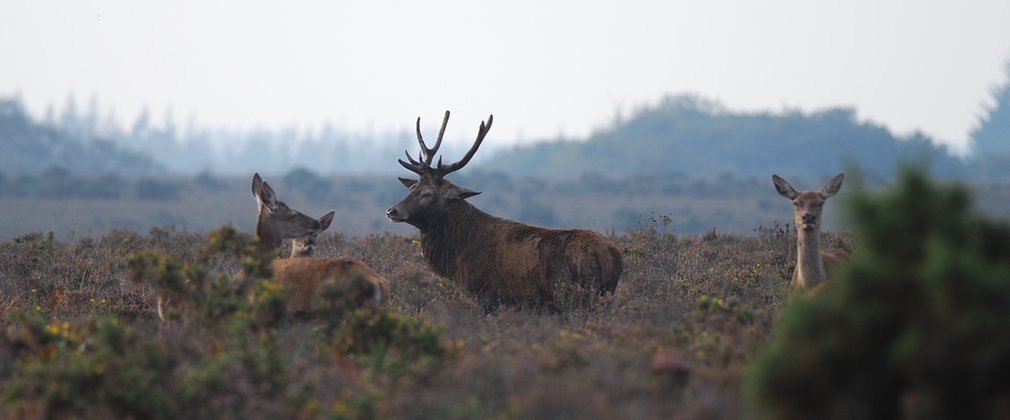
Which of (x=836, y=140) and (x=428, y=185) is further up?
(x=836, y=140)

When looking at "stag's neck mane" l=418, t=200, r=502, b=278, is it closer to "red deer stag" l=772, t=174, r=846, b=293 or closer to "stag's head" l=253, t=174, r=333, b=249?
"stag's head" l=253, t=174, r=333, b=249

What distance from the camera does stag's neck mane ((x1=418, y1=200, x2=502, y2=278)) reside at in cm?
1173

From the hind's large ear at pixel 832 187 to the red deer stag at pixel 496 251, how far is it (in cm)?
201

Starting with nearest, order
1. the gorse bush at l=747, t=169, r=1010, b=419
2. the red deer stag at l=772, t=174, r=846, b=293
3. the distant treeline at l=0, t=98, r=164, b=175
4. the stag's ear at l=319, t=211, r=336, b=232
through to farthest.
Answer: the gorse bush at l=747, t=169, r=1010, b=419 < the red deer stag at l=772, t=174, r=846, b=293 < the stag's ear at l=319, t=211, r=336, b=232 < the distant treeline at l=0, t=98, r=164, b=175

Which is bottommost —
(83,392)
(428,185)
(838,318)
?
(83,392)

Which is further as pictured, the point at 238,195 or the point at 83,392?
the point at 238,195

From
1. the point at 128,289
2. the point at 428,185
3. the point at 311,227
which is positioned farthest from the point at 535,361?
the point at 128,289

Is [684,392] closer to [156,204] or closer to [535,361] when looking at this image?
[535,361]

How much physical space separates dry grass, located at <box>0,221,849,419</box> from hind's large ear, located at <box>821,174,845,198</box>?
40.3 inches

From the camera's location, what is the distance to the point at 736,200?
52.9 meters

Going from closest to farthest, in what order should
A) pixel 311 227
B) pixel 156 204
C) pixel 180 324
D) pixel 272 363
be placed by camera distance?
pixel 272 363, pixel 180 324, pixel 311 227, pixel 156 204

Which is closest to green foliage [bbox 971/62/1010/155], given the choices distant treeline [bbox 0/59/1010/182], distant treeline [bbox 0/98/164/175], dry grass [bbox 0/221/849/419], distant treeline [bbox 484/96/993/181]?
distant treeline [bbox 0/59/1010/182]

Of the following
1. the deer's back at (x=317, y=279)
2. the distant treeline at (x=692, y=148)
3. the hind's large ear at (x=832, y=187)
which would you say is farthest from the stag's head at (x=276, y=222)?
the distant treeline at (x=692, y=148)

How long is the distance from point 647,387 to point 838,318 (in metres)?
1.76
